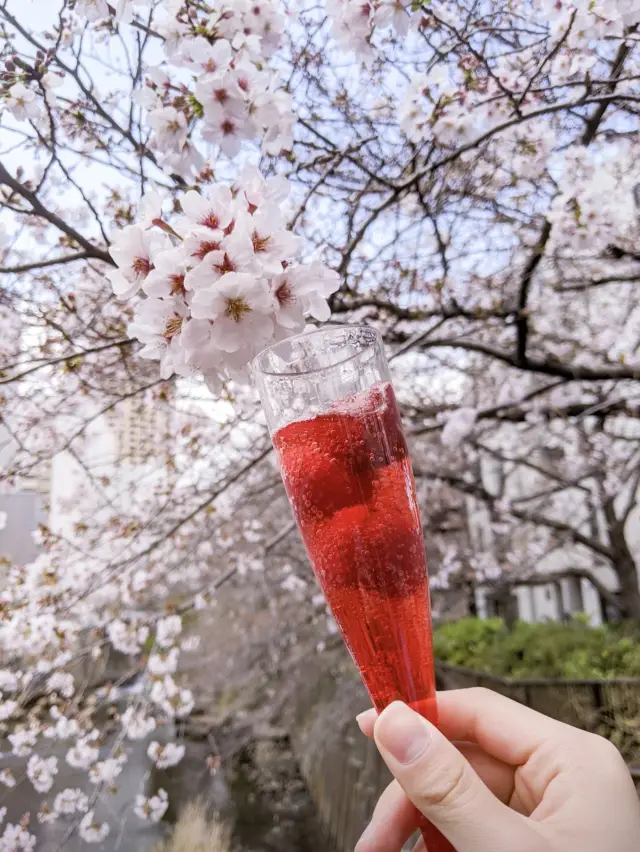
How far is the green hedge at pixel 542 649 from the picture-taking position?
4242mm

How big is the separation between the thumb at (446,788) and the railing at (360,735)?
265cm

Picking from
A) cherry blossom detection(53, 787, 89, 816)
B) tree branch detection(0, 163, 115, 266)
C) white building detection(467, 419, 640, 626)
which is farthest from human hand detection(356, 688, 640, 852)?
white building detection(467, 419, 640, 626)

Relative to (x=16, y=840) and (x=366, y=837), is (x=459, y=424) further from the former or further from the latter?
(x=16, y=840)

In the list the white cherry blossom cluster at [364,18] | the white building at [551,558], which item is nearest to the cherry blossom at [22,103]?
the white cherry blossom cluster at [364,18]

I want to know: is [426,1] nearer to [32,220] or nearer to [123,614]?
[32,220]

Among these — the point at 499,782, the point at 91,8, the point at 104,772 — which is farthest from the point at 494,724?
the point at 104,772

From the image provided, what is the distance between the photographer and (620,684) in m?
3.11

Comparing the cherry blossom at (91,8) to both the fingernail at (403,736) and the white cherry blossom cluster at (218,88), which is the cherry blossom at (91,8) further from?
the fingernail at (403,736)

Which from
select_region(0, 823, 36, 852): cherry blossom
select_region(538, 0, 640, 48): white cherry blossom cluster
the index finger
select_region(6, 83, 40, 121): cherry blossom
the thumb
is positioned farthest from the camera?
select_region(0, 823, 36, 852): cherry blossom

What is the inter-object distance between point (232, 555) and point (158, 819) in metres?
2.25

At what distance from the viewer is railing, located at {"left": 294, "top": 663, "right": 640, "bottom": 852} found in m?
3.00

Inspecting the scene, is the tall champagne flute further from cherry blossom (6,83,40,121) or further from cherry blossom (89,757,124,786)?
cherry blossom (89,757,124,786)

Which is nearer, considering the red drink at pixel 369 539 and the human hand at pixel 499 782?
the human hand at pixel 499 782

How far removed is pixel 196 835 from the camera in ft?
7.79
